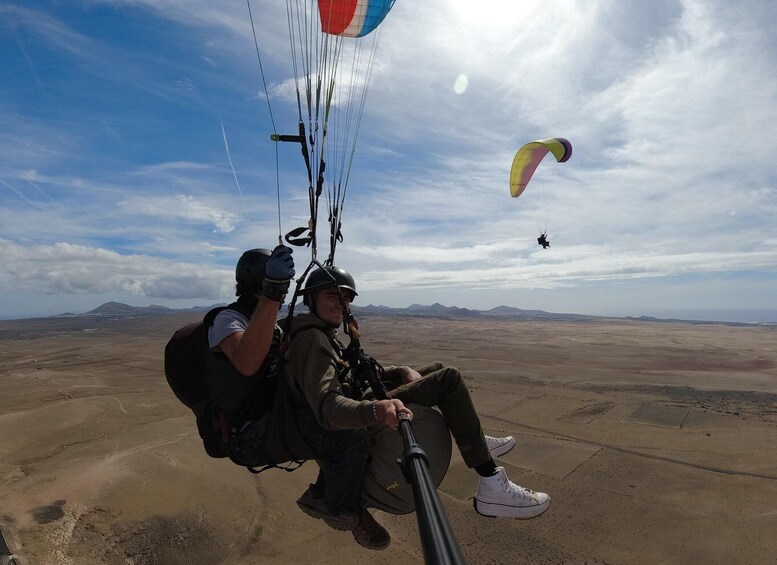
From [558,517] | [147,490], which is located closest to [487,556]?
[558,517]

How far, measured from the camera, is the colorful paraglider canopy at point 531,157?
1809cm

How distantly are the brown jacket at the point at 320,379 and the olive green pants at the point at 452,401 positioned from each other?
615mm

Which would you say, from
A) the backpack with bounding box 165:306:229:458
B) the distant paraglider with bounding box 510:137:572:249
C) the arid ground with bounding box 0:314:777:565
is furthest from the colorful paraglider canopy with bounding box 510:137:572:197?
the backpack with bounding box 165:306:229:458

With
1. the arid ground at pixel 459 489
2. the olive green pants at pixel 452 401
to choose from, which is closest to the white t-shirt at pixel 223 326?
the olive green pants at pixel 452 401

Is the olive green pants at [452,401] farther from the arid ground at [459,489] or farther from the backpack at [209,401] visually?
the arid ground at [459,489]

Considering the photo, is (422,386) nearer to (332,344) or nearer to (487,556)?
(332,344)

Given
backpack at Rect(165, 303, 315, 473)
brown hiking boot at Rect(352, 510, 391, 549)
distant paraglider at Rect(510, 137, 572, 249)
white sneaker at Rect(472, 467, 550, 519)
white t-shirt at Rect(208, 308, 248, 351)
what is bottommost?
brown hiking boot at Rect(352, 510, 391, 549)

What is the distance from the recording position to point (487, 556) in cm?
1290

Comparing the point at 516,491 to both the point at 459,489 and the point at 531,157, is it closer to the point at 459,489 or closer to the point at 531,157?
the point at 459,489

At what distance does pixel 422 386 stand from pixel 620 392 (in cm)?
3735

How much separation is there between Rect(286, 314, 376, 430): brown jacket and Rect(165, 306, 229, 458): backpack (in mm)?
785

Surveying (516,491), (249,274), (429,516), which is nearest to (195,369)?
(249,274)

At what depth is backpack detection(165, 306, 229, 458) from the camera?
12.2 ft

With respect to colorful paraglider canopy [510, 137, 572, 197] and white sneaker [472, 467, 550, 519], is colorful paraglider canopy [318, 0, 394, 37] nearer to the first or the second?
white sneaker [472, 467, 550, 519]
